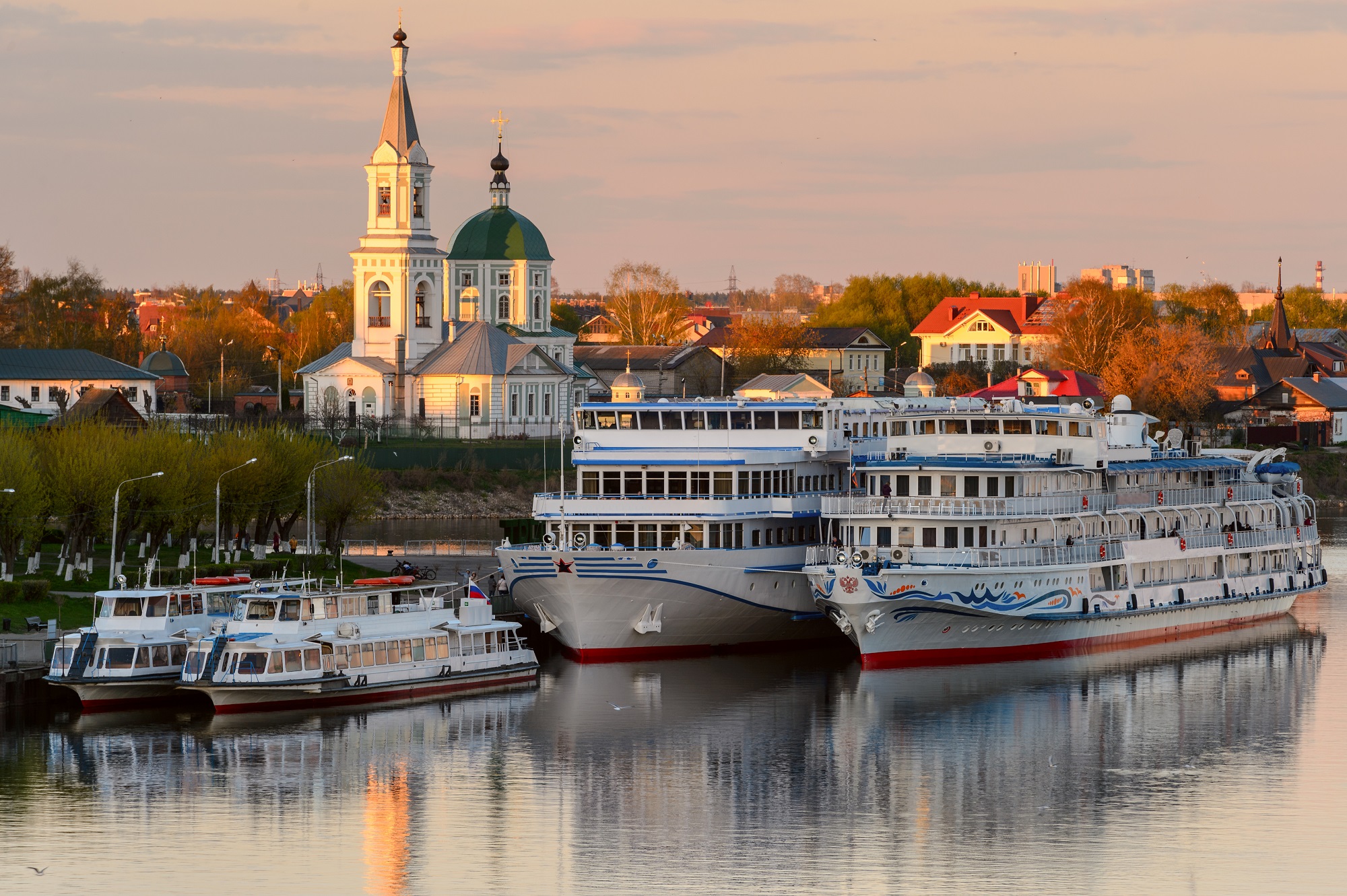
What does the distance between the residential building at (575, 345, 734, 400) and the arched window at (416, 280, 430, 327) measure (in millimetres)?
27083

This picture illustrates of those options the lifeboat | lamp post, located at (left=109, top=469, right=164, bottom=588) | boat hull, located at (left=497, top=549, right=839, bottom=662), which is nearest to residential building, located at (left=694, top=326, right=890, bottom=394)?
lamp post, located at (left=109, top=469, right=164, bottom=588)

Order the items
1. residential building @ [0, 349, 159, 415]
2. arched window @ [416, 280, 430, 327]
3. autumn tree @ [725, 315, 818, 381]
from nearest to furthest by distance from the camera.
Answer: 1. residential building @ [0, 349, 159, 415]
2. arched window @ [416, 280, 430, 327]
3. autumn tree @ [725, 315, 818, 381]

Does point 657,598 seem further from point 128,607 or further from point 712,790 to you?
point 128,607

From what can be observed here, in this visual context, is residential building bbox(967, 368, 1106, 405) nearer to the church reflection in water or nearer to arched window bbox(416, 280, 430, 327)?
arched window bbox(416, 280, 430, 327)

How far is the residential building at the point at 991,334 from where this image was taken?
193m

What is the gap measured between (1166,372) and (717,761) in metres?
103

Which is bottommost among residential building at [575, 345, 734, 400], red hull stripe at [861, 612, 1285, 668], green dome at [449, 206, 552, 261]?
red hull stripe at [861, 612, 1285, 668]

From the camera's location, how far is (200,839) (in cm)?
4041

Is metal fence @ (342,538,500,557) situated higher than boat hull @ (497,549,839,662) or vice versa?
metal fence @ (342,538,500,557)

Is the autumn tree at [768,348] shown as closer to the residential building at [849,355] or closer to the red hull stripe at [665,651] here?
the residential building at [849,355]

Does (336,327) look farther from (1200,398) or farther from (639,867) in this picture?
(639,867)

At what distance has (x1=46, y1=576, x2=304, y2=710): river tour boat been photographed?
50000 millimetres

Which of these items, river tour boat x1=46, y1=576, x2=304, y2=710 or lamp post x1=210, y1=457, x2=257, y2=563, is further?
lamp post x1=210, y1=457, x2=257, y2=563

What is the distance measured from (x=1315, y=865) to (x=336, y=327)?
156266mm
